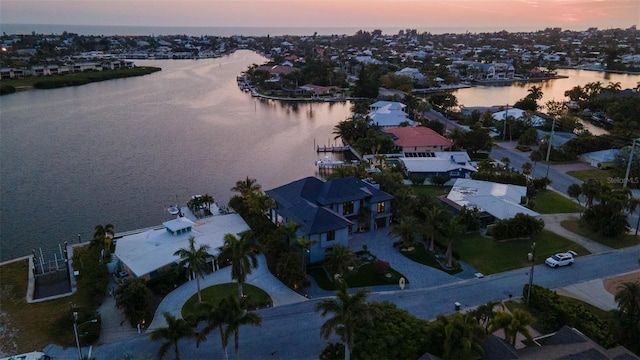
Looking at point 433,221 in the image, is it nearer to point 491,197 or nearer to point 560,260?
point 560,260

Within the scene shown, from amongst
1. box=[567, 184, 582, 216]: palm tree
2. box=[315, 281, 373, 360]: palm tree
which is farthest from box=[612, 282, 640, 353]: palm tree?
box=[567, 184, 582, 216]: palm tree

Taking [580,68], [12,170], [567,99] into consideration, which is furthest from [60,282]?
[580,68]

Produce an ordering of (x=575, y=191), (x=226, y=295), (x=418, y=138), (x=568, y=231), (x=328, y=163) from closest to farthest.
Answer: (x=226, y=295), (x=568, y=231), (x=575, y=191), (x=328, y=163), (x=418, y=138)

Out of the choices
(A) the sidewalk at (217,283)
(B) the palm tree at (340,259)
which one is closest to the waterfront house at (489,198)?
(B) the palm tree at (340,259)

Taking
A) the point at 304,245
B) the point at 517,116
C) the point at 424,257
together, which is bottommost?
the point at 424,257

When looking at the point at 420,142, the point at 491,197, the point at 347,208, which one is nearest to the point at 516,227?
the point at 491,197

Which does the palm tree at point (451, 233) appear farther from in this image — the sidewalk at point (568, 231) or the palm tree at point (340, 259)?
the sidewalk at point (568, 231)
